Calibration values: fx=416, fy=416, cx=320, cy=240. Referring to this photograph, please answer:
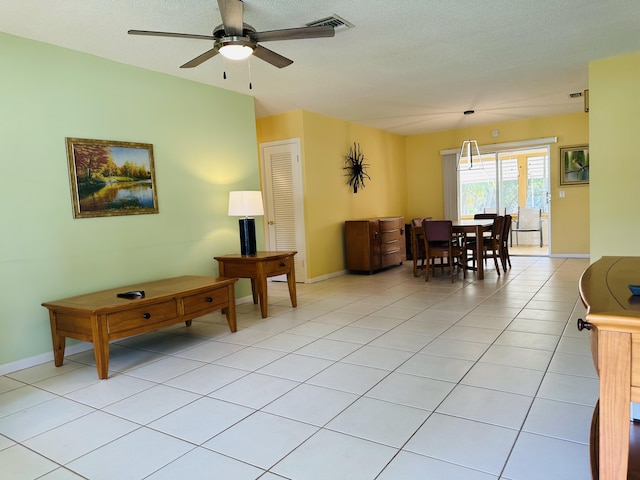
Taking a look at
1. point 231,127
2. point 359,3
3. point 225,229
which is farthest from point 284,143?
point 359,3

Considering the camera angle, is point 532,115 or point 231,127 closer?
point 231,127

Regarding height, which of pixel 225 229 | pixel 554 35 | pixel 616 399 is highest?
pixel 554 35

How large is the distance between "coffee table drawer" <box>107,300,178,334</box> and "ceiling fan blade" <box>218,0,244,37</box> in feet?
6.45

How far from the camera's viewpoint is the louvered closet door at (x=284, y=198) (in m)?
6.08

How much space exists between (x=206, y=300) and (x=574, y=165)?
267 inches

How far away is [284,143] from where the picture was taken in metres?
6.14

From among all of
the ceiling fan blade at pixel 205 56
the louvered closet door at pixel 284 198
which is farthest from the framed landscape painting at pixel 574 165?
the ceiling fan blade at pixel 205 56

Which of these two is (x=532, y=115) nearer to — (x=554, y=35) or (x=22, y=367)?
(x=554, y=35)

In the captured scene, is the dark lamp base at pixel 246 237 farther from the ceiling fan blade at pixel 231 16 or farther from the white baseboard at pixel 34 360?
the ceiling fan blade at pixel 231 16

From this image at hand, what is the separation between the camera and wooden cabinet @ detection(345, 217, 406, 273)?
650 centimetres

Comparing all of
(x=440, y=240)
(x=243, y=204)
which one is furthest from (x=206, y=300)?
(x=440, y=240)

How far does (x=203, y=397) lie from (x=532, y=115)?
716 cm

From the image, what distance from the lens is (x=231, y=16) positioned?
8.23 ft

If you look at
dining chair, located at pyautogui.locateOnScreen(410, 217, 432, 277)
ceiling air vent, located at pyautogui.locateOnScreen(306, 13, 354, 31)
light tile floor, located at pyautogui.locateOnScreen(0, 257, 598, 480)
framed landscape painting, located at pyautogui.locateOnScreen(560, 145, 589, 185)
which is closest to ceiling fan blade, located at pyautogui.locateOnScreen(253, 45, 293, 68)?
ceiling air vent, located at pyautogui.locateOnScreen(306, 13, 354, 31)
